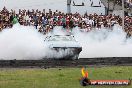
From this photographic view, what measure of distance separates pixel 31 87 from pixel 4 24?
13.4 m

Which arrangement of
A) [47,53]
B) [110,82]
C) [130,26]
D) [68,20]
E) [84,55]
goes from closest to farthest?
[110,82], [47,53], [84,55], [68,20], [130,26]

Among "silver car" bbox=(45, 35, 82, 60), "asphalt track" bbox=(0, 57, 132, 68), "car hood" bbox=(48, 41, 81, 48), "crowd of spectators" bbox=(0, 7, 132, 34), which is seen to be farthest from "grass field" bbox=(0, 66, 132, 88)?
"crowd of spectators" bbox=(0, 7, 132, 34)

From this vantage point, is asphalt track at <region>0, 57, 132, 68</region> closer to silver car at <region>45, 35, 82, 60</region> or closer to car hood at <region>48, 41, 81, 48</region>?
silver car at <region>45, 35, 82, 60</region>

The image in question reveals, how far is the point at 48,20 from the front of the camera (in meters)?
26.2

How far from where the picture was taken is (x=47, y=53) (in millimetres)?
20703

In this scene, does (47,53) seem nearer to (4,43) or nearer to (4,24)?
(4,43)

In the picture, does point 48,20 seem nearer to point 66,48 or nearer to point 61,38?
point 61,38

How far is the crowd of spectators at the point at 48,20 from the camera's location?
24.9 metres

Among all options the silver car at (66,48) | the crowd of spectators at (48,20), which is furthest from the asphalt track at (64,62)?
the crowd of spectators at (48,20)

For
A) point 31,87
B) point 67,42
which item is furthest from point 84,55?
point 31,87

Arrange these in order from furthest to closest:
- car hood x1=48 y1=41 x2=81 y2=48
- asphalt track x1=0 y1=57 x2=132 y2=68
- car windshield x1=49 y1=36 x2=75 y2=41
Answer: car windshield x1=49 y1=36 x2=75 y2=41 < car hood x1=48 y1=41 x2=81 y2=48 < asphalt track x1=0 y1=57 x2=132 y2=68

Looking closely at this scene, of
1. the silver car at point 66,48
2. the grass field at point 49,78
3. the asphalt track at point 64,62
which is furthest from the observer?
the silver car at point 66,48

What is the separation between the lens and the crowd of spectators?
24.9 m

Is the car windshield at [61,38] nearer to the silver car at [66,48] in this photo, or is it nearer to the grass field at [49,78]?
the silver car at [66,48]
